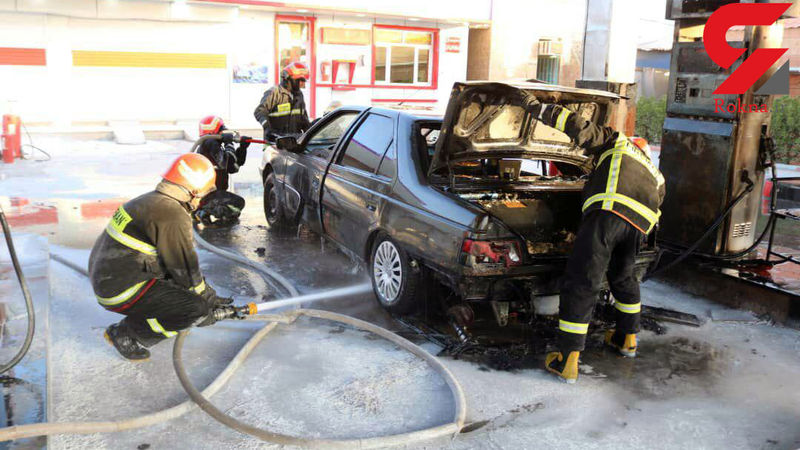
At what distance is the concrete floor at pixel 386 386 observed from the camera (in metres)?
3.81

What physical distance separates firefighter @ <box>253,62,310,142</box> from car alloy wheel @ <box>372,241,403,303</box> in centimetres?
405

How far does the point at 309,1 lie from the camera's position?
1922 centimetres

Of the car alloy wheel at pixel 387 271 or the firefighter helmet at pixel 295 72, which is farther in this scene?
the firefighter helmet at pixel 295 72

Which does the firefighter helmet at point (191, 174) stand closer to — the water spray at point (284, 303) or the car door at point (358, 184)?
the water spray at point (284, 303)

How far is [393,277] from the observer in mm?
5332

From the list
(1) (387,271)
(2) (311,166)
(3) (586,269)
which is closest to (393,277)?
(1) (387,271)

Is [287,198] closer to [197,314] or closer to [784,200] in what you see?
[197,314]

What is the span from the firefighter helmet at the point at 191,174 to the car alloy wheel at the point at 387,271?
1.53 m

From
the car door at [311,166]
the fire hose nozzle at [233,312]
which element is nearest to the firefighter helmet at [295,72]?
the car door at [311,166]

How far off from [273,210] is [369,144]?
2392mm

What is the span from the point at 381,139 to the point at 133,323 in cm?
245

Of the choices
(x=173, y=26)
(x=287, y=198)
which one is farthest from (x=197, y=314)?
(x=173, y=26)

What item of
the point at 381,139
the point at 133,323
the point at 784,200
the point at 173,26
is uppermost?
the point at 173,26

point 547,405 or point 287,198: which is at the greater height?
point 287,198
